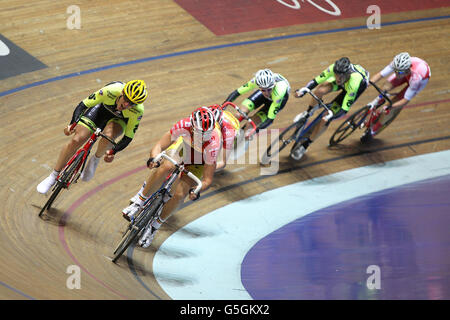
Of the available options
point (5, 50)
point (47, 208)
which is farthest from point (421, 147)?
point (5, 50)

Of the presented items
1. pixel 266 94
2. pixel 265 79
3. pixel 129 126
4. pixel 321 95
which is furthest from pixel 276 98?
pixel 129 126

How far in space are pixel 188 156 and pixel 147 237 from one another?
81 cm

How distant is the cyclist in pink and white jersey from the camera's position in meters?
8.09

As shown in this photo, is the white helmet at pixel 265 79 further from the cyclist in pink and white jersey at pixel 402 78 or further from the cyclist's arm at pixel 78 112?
the cyclist's arm at pixel 78 112

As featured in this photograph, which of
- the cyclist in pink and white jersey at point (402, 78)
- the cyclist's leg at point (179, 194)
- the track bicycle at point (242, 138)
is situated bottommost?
the cyclist's leg at point (179, 194)

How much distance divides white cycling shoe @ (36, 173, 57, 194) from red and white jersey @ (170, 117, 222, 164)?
126 cm

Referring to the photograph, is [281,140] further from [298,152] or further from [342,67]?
[342,67]

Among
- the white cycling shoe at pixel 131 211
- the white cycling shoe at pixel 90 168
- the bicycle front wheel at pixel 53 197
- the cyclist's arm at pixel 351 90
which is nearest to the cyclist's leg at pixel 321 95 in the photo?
the cyclist's arm at pixel 351 90

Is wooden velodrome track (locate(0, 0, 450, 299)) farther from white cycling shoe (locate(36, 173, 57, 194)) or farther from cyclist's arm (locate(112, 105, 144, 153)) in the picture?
cyclist's arm (locate(112, 105, 144, 153))

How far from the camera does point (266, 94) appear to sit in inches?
293

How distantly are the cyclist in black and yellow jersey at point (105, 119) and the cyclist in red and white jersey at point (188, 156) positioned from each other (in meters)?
0.43

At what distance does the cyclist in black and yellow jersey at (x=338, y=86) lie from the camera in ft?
25.1
